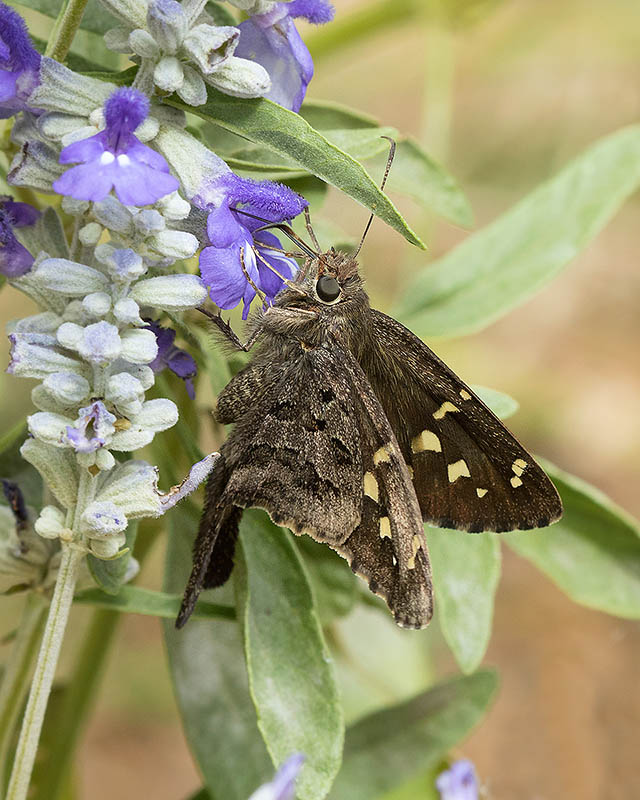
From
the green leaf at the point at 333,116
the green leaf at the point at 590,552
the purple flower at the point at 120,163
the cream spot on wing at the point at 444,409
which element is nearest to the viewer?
the purple flower at the point at 120,163

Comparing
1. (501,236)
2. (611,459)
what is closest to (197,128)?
(501,236)

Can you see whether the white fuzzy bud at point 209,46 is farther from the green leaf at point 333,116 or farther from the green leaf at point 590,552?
the green leaf at point 590,552

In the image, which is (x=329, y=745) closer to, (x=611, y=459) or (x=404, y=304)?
(x=404, y=304)

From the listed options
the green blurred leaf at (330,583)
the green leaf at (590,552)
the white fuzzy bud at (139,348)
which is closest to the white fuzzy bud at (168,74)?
the white fuzzy bud at (139,348)

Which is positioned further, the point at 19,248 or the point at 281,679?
the point at 281,679

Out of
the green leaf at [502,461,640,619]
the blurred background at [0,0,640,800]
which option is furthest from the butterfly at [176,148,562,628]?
the blurred background at [0,0,640,800]

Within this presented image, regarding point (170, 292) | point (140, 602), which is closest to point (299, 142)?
point (170, 292)
